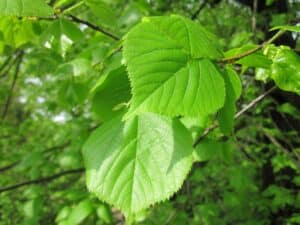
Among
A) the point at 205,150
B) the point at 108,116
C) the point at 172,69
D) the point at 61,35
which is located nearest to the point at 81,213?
the point at 205,150

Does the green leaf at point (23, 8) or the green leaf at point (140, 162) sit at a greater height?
the green leaf at point (23, 8)

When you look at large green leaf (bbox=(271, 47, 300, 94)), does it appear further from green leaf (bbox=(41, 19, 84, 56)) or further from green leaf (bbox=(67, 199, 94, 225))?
green leaf (bbox=(67, 199, 94, 225))

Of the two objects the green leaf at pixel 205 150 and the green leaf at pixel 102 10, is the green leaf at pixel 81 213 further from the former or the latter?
the green leaf at pixel 102 10

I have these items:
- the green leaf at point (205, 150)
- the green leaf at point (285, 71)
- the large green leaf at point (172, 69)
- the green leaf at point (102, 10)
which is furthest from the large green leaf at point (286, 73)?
the green leaf at point (205, 150)

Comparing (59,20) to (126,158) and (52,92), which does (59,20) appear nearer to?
(126,158)

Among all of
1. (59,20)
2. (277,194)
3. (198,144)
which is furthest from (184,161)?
(277,194)

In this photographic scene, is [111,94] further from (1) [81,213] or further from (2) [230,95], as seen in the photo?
(1) [81,213]
